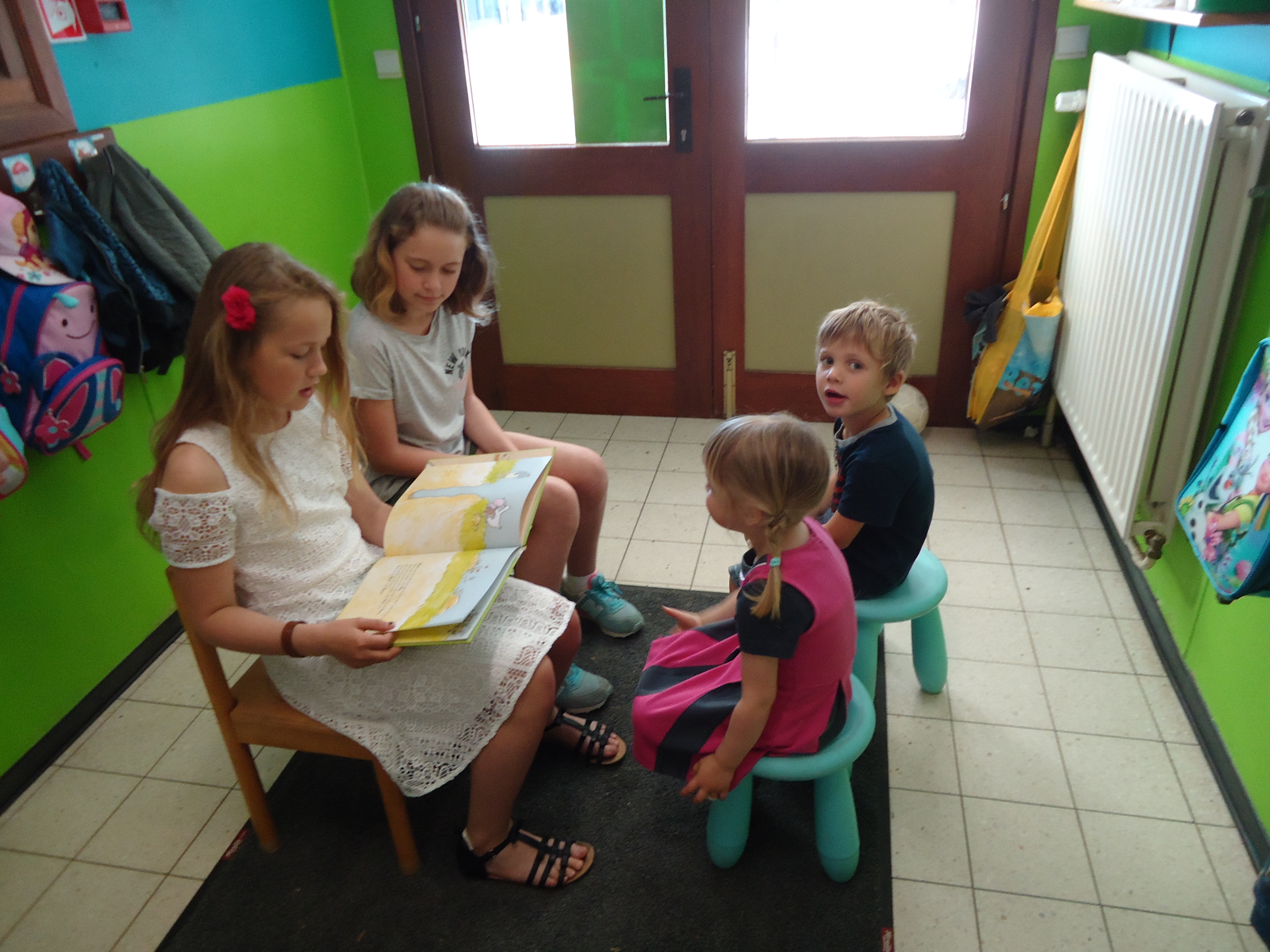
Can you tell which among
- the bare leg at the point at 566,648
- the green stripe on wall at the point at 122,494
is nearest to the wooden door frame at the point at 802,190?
the green stripe on wall at the point at 122,494

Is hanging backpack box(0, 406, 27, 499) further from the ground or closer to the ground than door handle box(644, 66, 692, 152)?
closer to the ground

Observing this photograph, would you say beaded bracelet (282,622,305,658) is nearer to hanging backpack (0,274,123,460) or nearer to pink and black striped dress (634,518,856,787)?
pink and black striped dress (634,518,856,787)

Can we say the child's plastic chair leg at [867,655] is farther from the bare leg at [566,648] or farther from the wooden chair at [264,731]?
the wooden chair at [264,731]

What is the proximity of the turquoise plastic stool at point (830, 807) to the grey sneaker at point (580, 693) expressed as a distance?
39 centimetres

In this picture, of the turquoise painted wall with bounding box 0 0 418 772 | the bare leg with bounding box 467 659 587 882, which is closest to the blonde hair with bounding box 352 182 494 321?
the turquoise painted wall with bounding box 0 0 418 772

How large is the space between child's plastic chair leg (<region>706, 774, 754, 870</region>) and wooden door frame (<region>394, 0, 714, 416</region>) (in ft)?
6.03

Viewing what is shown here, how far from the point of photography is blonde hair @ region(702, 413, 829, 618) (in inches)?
46.7

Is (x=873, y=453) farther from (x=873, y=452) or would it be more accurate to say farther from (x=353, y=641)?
(x=353, y=641)

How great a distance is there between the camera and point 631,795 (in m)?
1.68

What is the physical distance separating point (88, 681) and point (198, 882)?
614 millimetres

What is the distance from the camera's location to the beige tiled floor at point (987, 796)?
143 cm

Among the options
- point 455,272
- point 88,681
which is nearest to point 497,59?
point 455,272

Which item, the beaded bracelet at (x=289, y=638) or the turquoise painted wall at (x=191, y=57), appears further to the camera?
the turquoise painted wall at (x=191, y=57)

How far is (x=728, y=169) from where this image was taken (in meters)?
2.81
